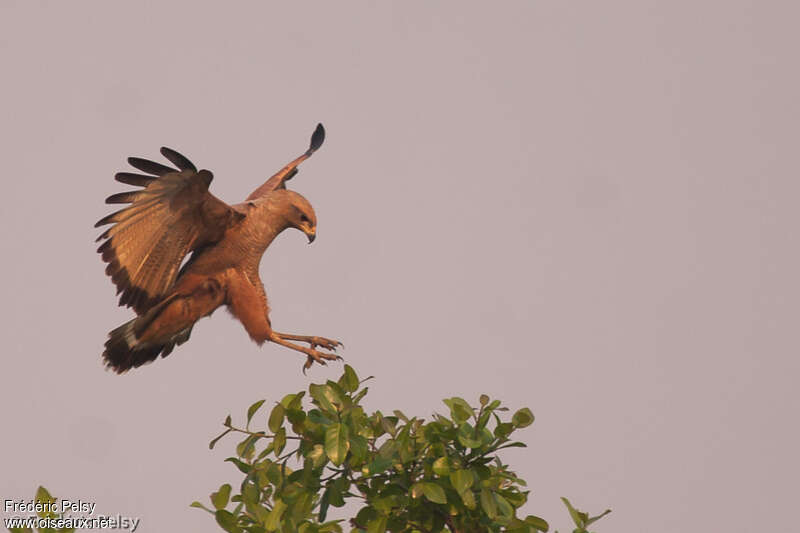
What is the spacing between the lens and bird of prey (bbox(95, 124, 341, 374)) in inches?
161

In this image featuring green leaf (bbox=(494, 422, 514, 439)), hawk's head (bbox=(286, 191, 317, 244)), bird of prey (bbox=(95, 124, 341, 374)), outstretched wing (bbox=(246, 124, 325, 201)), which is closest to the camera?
green leaf (bbox=(494, 422, 514, 439))

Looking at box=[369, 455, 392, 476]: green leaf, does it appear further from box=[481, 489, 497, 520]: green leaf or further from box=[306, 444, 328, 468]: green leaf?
box=[481, 489, 497, 520]: green leaf

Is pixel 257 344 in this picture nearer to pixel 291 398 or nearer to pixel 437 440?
pixel 291 398

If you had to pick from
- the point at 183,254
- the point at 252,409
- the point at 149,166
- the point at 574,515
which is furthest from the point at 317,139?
the point at 574,515

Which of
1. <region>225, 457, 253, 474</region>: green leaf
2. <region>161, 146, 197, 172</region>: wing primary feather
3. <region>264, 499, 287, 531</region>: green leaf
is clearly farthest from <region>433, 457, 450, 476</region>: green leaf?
<region>161, 146, 197, 172</region>: wing primary feather

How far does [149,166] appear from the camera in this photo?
13.1ft

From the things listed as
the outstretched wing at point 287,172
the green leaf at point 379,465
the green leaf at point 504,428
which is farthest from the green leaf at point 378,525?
the outstretched wing at point 287,172

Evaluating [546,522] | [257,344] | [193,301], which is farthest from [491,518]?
[193,301]

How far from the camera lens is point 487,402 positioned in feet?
11.4

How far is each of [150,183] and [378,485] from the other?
1690mm

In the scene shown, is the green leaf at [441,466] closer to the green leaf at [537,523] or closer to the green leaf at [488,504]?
the green leaf at [488,504]

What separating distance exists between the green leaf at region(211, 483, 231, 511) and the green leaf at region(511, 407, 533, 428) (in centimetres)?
115

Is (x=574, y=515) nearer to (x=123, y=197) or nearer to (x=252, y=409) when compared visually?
(x=252, y=409)

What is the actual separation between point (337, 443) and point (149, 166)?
5.11 ft
